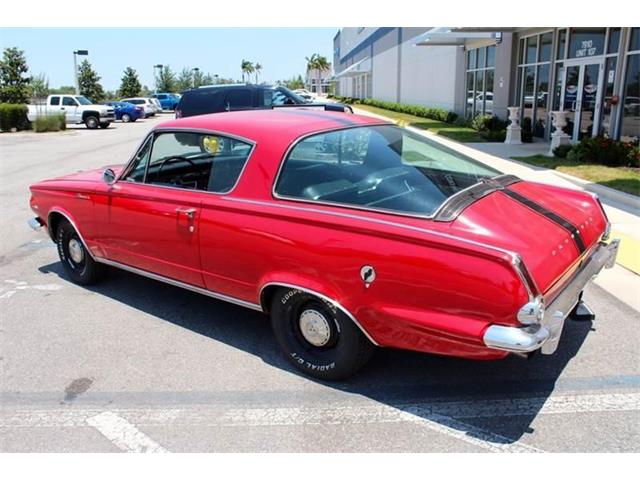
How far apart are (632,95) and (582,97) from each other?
80.3 inches

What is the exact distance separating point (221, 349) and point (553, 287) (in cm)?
226

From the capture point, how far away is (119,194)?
4.46 metres

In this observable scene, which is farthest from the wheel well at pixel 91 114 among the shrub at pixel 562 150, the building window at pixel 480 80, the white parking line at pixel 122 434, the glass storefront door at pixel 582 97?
the white parking line at pixel 122 434

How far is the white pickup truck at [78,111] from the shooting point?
29578 millimetres

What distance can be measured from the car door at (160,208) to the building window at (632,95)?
445 inches

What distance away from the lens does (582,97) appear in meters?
14.4

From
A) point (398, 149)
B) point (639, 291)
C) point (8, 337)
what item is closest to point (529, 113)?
point (639, 291)

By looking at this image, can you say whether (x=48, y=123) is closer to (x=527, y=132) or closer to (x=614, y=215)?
(x=527, y=132)

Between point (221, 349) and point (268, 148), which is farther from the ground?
point (268, 148)

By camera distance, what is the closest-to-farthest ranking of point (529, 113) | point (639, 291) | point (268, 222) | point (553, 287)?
point (553, 287)
point (268, 222)
point (639, 291)
point (529, 113)

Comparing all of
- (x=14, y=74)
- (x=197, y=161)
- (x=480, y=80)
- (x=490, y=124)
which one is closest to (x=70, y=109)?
(x=14, y=74)

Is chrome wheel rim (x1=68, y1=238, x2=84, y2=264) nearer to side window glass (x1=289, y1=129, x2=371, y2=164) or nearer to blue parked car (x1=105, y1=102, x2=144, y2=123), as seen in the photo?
side window glass (x1=289, y1=129, x2=371, y2=164)

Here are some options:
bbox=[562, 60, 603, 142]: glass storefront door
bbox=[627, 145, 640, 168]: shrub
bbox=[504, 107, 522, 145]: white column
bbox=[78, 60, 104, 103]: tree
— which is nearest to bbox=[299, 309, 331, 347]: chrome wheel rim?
bbox=[627, 145, 640, 168]: shrub

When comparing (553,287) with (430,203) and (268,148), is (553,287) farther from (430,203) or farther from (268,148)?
(268,148)
